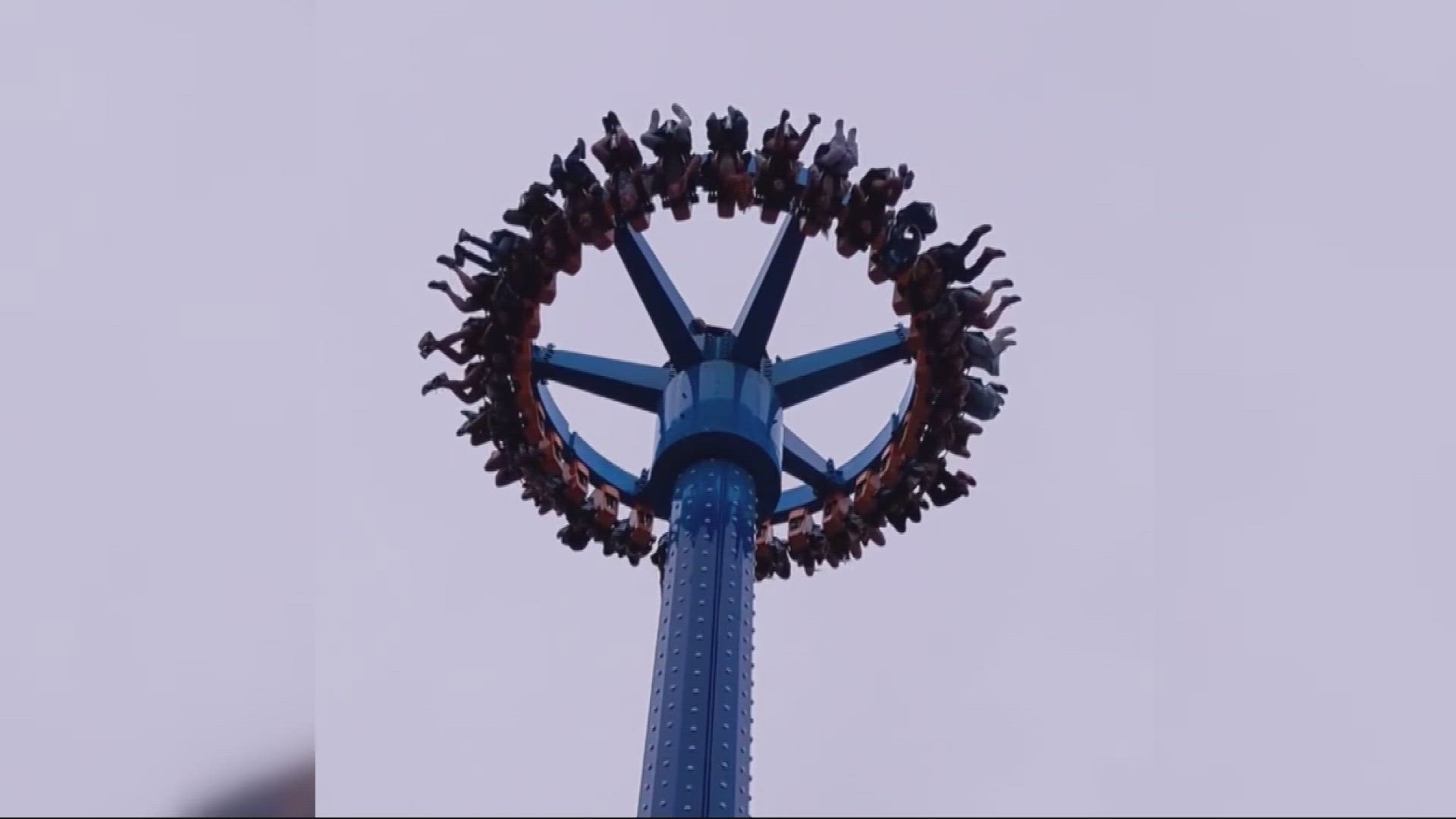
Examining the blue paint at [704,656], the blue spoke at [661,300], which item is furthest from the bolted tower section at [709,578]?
the blue spoke at [661,300]

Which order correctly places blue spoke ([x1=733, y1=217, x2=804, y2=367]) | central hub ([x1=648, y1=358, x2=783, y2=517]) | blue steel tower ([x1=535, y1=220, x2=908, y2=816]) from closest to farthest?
blue steel tower ([x1=535, y1=220, x2=908, y2=816]) < central hub ([x1=648, y1=358, x2=783, y2=517]) < blue spoke ([x1=733, y1=217, x2=804, y2=367])

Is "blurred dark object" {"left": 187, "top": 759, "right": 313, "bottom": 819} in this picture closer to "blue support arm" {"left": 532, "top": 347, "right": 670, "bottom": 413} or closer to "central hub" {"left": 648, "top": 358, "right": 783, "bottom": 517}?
"central hub" {"left": 648, "top": 358, "right": 783, "bottom": 517}

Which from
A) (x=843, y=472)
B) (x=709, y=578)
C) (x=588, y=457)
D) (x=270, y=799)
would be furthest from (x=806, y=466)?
(x=270, y=799)

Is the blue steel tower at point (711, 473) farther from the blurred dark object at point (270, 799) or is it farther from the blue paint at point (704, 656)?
the blurred dark object at point (270, 799)

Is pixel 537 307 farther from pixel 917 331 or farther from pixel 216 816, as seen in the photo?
pixel 216 816

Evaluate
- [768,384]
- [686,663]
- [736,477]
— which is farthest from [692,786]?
[768,384]

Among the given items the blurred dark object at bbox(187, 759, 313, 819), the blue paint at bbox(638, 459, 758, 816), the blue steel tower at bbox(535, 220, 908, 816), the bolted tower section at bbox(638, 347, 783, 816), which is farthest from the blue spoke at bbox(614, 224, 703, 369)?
the blurred dark object at bbox(187, 759, 313, 819)
